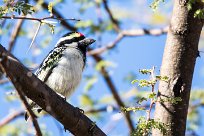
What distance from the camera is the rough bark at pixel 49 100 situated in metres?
2.34

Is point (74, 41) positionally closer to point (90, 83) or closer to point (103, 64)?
point (103, 64)

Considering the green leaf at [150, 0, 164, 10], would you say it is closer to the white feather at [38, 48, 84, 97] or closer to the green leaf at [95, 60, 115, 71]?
the white feather at [38, 48, 84, 97]

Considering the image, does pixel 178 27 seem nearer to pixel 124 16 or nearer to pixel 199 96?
pixel 199 96

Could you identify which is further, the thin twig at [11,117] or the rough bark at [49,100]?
the thin twig at [11,117]

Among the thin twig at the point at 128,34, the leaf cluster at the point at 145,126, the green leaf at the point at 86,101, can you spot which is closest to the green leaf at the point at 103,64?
the thin twig at the point at 128,34

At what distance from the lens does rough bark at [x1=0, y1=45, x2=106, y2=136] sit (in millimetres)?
2338

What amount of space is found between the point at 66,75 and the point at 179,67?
1797mm

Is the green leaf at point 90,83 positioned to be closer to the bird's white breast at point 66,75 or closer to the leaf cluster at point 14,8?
the bird's white breast at point 66,75

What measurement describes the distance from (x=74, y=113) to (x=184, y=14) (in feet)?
2.67

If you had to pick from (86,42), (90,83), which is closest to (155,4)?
(86,42)

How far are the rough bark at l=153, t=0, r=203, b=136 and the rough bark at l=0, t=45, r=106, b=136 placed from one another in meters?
0.39

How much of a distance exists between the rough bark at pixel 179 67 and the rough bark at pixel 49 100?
15.3 inches

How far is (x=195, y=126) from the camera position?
5.32m

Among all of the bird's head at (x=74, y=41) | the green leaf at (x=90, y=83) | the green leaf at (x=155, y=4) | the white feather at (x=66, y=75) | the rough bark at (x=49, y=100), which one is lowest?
the rough bark at (x=49, y=100)
